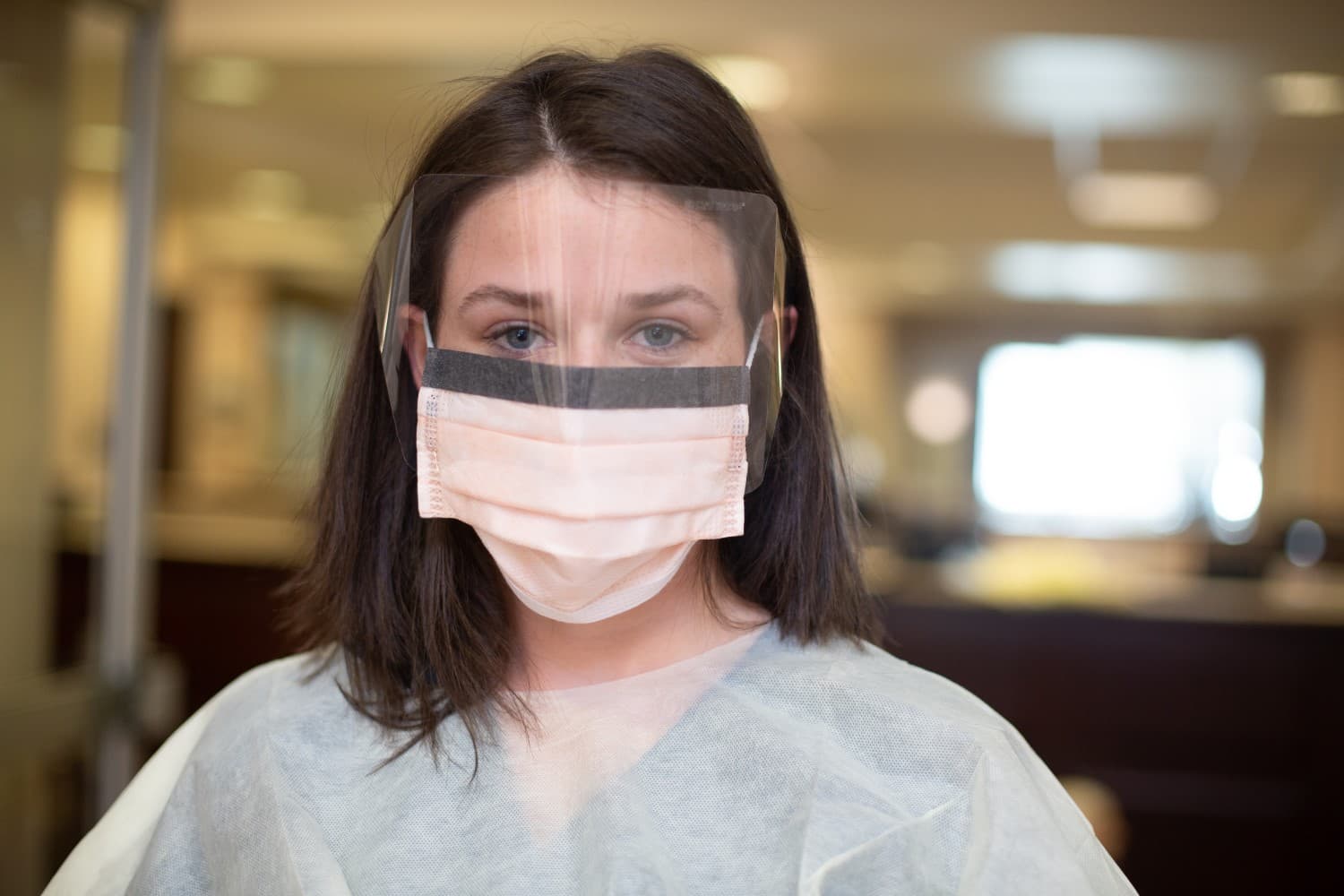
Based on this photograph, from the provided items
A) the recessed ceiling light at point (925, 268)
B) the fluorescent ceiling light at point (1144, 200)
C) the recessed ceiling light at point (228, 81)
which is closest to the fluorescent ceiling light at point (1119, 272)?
the recessed ceiling light at point (925, 268)

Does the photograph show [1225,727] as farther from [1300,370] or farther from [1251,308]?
[1300,370]

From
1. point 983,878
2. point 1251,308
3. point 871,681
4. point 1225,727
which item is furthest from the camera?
point 1251,308

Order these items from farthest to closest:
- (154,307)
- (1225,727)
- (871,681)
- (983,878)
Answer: (1225,727), (154,307), (871,681), (983,878)

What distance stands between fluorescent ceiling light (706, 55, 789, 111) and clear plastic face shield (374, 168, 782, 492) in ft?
10.1

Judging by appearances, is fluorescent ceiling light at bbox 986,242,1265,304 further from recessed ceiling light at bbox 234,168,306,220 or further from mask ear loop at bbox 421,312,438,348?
mask ear loop at bbox 421,312,438,348

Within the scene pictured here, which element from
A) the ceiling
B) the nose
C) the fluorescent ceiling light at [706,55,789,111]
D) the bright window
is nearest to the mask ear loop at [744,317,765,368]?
the nose

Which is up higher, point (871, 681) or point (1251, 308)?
point (1251, 308)

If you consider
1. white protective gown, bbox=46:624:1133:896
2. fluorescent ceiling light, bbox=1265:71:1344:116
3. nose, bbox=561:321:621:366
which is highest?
fluorescent ceiling light, bbox=1265:71:1344:116

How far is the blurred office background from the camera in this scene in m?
2.18

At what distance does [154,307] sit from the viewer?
2.25m

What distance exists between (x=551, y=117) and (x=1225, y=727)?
353 cm

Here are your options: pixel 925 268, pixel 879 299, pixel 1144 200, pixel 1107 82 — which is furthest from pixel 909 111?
pixel 879 299

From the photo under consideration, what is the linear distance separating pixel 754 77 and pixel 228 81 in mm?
2015

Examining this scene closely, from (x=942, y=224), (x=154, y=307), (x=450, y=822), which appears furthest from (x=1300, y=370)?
(x=450, y=822)
